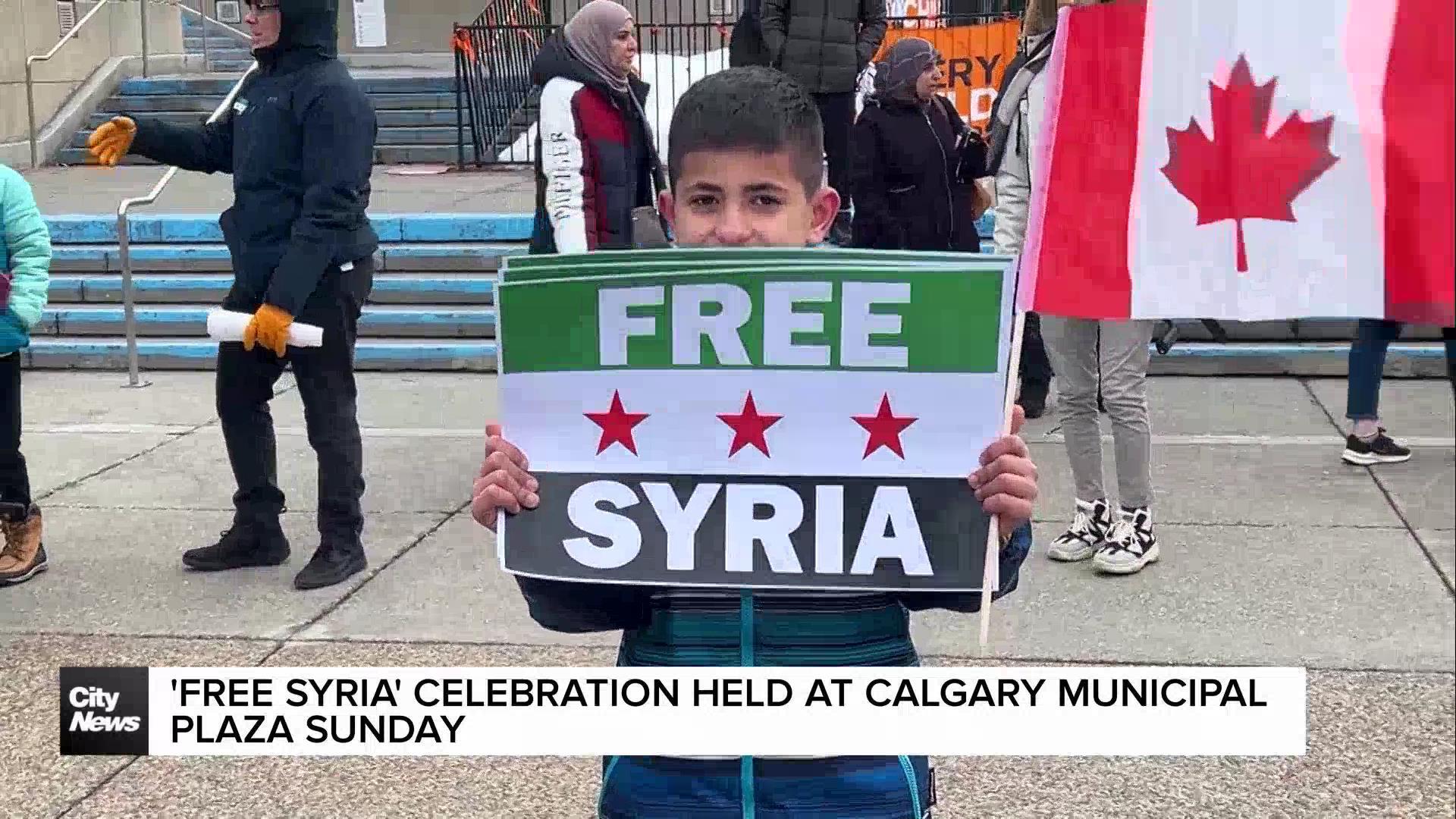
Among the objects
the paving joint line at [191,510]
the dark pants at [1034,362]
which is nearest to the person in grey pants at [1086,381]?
the dark pants at [1034,362]

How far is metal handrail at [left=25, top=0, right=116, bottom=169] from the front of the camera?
14891 mm

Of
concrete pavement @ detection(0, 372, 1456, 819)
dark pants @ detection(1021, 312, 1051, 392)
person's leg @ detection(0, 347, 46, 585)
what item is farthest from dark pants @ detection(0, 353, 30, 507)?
dark pants @ detection(1021, 312, 1051, 392)

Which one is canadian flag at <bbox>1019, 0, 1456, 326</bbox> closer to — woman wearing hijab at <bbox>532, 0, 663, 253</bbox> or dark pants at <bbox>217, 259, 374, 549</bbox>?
woman wearing hijab at <bbox>532, 0, 663, 253</bbox>

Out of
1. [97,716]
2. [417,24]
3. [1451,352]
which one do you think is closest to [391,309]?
[97,716]

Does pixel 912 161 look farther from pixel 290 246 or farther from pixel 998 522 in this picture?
pixel 998 522

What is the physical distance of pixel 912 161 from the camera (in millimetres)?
7137

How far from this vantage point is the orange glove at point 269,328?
15.9 feet

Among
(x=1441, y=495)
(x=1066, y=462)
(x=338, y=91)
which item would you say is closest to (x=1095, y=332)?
(x=1066, y=462)

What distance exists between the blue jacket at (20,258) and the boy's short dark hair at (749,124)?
12.0 ft

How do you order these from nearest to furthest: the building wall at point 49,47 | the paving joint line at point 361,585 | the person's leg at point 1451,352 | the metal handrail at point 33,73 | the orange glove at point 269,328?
1. the person's leg at point 1451,352
2. the paving joint line at point 361,585
3. the orange glove at point 269,328
4. the metal handrail at point 33,73
5. the building wall at point 49,47

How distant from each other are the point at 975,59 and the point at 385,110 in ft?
20.3

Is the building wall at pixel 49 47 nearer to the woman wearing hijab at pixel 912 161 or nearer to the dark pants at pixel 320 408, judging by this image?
the woman wearing hijab at pixel 912 161

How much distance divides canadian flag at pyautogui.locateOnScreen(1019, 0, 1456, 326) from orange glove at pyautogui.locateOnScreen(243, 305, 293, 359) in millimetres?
3285

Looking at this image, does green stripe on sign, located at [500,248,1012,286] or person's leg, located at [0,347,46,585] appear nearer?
green stripe on sign, located at [500,248,1012,286]
